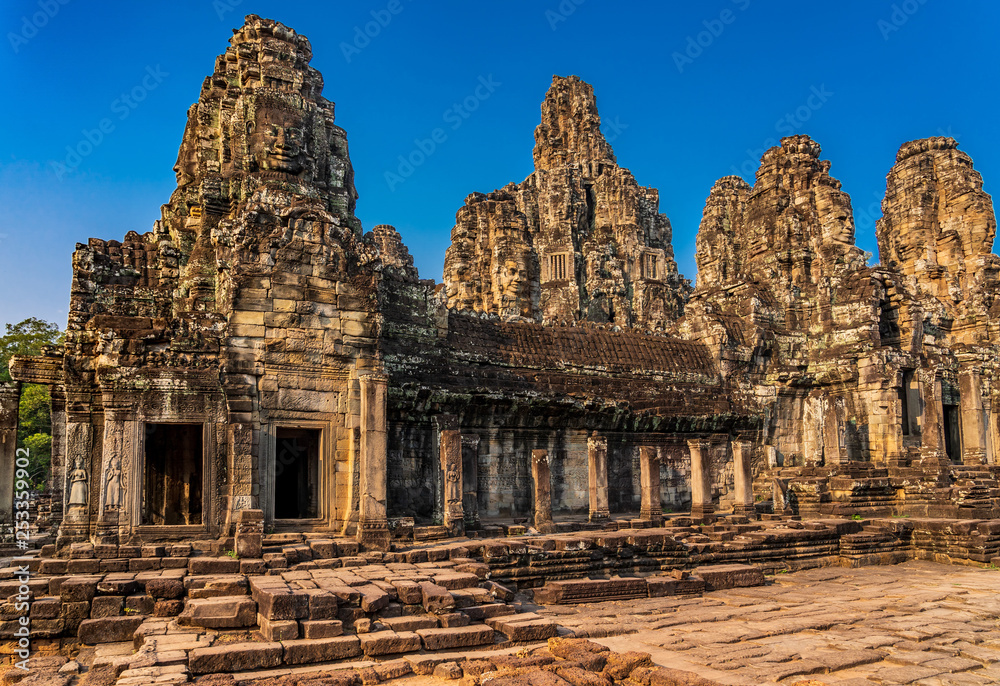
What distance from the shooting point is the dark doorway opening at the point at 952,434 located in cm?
2253

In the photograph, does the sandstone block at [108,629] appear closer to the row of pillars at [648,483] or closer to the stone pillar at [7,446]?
the stone pillar at [7,446]

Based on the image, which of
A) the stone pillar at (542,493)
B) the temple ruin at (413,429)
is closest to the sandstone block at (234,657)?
the temple ruin at (413,429)

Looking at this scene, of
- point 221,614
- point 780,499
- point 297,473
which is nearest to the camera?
point 221,614

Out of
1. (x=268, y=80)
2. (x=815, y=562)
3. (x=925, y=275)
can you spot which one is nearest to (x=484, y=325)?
(x=268, y=80)

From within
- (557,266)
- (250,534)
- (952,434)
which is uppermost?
(557,266)

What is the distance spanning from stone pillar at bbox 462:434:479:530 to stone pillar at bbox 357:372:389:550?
2.77 m

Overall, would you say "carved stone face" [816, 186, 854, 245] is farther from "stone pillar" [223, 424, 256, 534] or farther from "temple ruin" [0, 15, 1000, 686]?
"stone pillar" [223, 424, 256, 534]

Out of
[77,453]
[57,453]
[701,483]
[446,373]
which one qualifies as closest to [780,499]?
[701,483]

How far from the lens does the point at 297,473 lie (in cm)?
1552

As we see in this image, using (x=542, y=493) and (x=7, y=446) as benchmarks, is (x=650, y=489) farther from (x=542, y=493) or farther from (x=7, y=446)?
(x=7, y=446)

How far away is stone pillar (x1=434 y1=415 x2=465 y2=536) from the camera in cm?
1363

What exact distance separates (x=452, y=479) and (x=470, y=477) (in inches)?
49.6

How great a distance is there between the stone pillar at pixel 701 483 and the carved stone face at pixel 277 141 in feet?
32.8

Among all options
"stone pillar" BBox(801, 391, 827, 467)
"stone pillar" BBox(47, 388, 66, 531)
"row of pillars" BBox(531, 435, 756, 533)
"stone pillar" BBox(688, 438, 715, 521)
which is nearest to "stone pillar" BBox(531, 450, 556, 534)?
"row of pillars" BBox(531, 435, 756, 533)
